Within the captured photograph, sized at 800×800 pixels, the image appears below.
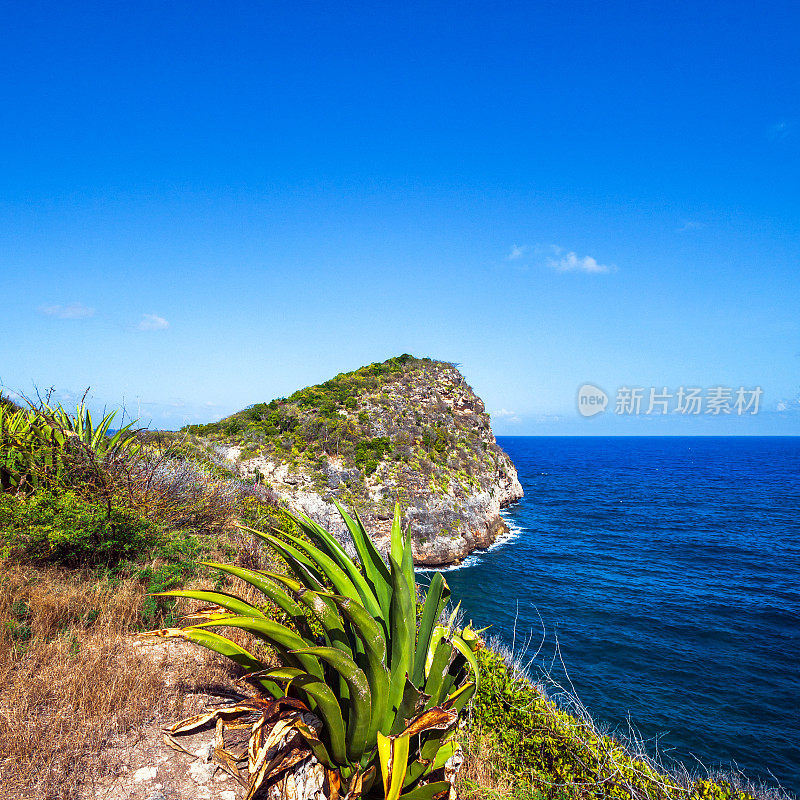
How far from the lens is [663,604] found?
21.6 m

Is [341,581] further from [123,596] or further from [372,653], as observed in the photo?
[123,596]

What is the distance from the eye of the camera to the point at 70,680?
3.23m

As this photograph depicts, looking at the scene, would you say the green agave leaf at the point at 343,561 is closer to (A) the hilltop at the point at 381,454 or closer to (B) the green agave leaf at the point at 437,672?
(B) the green agave leaf at the point at 437,672

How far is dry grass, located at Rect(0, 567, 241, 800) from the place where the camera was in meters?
2.64

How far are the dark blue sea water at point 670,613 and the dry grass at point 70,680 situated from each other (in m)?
5.62

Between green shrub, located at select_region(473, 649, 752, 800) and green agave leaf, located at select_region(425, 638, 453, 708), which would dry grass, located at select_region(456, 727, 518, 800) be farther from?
green agave leaf, located at select_region(425, 638, 453, 708)

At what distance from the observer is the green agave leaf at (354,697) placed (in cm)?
215

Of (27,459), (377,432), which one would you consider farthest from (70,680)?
(377,432)

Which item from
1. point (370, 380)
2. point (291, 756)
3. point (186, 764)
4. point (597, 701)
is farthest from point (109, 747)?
point (370, 380)

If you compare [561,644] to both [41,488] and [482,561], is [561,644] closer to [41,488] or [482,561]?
[482,561]

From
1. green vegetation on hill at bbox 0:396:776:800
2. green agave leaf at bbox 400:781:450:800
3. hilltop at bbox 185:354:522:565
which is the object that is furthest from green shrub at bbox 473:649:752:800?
hilltop at bbox 185:354:522:565

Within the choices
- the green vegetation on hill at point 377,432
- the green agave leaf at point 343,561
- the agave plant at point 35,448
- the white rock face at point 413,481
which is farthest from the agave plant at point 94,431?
the green vegetation on hill at point 377,432

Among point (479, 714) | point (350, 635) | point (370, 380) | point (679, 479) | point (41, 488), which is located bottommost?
point (679, 479)

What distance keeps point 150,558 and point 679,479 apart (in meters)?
81.1
